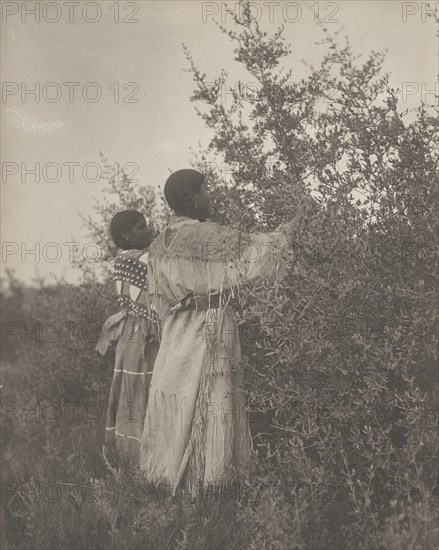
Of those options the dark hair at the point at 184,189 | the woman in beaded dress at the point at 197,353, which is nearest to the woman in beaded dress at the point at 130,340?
the woman in beaded dress at the point at 197,353

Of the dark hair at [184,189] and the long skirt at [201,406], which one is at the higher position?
the dark hair at [184,189]

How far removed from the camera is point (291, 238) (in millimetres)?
3346

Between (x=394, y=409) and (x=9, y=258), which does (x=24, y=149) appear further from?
(x=394, y=409)

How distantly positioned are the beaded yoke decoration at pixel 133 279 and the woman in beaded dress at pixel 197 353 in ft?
2.73

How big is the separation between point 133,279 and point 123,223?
50 cm

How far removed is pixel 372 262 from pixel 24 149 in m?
3.78

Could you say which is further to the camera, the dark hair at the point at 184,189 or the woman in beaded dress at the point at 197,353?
the dark hair at the point at 184,189

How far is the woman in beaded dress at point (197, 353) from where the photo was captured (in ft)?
12.0

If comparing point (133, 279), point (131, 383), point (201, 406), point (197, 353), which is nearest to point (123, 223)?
point (133, 279)

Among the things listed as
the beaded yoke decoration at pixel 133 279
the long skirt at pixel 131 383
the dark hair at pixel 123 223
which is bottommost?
the long skirt at pixel 131 383

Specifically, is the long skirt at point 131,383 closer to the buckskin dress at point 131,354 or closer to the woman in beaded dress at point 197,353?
the buckskin dress at point 131,354

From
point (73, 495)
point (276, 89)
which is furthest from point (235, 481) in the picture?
point (276, 89)

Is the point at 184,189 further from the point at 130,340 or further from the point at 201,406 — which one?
the point at 130,340

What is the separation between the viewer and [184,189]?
154 inches
